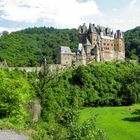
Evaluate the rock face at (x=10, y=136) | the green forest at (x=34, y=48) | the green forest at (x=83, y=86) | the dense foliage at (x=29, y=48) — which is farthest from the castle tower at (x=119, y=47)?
the rock face at (x=10, y=136)

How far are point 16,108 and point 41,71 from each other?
36.3m

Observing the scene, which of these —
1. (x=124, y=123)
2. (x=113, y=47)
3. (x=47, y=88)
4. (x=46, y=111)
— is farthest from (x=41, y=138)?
(x=113, y=47)

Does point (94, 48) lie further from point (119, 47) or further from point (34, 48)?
point (34, 48)

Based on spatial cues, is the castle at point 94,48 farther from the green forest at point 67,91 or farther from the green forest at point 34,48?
the green forest at point 34,48

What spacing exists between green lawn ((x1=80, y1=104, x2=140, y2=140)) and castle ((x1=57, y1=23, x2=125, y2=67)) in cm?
1605

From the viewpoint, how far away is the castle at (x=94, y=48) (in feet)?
334

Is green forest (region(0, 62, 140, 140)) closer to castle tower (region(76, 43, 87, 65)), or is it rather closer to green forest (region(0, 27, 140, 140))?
green forest (region(0, 27, 140, 140))

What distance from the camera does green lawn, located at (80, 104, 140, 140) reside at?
64.1 metres

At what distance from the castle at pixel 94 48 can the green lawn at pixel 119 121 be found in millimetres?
16054

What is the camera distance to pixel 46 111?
69.2 meters

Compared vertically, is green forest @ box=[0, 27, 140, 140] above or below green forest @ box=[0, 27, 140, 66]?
below

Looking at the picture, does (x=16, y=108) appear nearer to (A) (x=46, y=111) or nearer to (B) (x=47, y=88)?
(A) (x=46, y=111)

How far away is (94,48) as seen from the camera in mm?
104438

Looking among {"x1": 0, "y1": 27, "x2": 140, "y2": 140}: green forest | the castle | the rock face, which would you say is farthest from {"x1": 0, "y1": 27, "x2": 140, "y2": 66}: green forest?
the rock face
